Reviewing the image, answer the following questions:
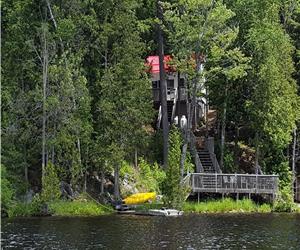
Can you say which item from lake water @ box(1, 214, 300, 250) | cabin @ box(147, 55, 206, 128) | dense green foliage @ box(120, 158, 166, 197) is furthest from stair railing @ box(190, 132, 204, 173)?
lake water @ box(1, 214, 300, 250)

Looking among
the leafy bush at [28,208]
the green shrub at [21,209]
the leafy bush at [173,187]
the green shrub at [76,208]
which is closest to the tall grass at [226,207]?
the leafy bush at [173,187]

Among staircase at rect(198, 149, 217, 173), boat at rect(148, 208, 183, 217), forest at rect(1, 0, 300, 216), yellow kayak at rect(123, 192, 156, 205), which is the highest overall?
forest at rect(1, 0, 300, 216)

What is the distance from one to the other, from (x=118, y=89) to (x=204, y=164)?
9.29 m

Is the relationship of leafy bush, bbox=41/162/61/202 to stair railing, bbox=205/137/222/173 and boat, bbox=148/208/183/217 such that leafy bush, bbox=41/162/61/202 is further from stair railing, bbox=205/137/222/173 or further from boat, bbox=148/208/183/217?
stair railing, bbox=205/137/222/173

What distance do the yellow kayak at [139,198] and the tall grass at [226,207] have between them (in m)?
2.45

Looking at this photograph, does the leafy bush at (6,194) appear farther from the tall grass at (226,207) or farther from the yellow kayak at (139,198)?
the tall grass at (226,207)

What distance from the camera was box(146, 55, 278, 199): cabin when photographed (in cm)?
3931

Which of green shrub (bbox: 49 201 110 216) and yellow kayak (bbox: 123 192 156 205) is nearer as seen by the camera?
green shrub (bbox: 49 201 110 216)

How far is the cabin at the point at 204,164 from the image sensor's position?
39312mm

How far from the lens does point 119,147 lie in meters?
39.8

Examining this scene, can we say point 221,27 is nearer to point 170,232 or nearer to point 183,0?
point 183,0

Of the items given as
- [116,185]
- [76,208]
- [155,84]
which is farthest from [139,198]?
[155,84]

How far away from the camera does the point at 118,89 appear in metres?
39.9

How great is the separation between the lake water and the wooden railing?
409 cm
